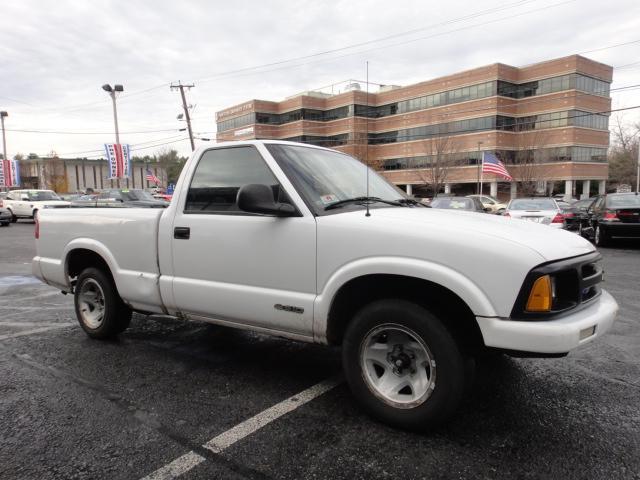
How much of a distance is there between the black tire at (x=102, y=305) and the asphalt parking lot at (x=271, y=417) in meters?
0.15

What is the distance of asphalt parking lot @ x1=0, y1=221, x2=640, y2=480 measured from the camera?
261 centimetres

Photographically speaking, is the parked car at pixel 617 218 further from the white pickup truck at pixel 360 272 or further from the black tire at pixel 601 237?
the white pickup truck at pixel 360 272

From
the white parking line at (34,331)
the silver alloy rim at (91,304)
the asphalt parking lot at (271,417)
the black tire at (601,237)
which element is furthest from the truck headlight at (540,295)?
the black tire at (601,237)

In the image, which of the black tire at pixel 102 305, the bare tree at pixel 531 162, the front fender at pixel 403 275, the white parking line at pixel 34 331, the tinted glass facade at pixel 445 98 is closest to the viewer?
the front fender at pixel 403 275

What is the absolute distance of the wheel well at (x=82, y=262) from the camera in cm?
486

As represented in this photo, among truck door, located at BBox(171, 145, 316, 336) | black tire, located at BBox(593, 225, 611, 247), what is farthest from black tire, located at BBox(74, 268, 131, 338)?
black tire, located at BBox(593, 225, 611, 247)

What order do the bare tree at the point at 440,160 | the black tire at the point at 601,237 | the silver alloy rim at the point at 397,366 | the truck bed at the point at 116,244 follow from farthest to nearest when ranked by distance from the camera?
the bare tree at the point at 440,160 < the black tire at the point at 601,237 < the truck bed at the point at 116,244 < the silver alloy rim at the point at 397,366

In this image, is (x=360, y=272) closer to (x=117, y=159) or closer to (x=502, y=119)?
(x=117, y=159)

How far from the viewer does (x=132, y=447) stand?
281cm

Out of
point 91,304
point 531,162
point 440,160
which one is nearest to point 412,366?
point 91,304

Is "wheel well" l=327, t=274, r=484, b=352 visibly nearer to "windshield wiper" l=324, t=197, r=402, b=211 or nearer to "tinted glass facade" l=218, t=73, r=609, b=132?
"windshield wiper" l=324, t=197, r=402, b=211

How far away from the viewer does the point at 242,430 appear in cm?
298

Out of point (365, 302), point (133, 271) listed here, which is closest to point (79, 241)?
point (133, 271)

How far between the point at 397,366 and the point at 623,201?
12.5 m
